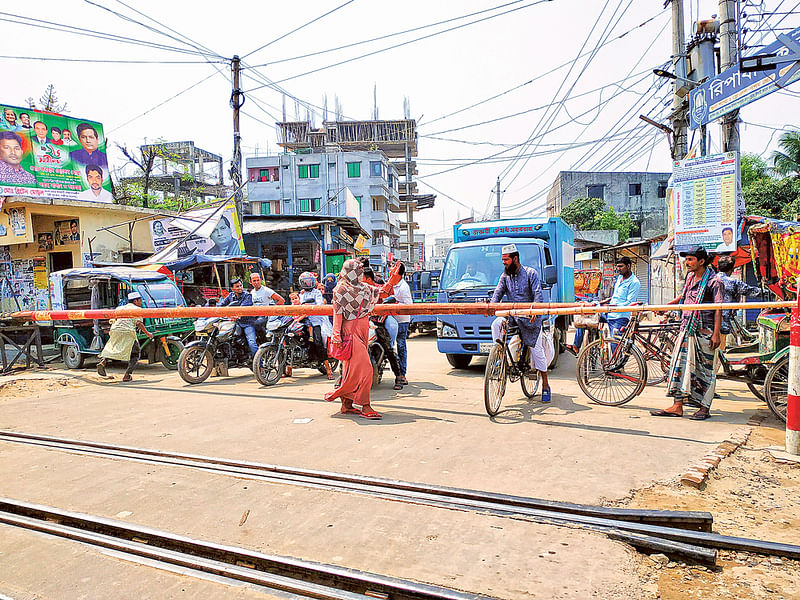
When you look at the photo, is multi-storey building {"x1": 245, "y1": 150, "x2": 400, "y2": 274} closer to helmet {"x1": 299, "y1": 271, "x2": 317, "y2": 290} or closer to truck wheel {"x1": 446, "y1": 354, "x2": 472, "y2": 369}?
truck wheel {"x1": 446, "y1": 354, "x2": 472, "y2": 369}

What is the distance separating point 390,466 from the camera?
4703mm

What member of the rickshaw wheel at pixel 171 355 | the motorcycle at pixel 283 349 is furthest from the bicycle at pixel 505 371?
the rickshaw wheel at pixel 171 355

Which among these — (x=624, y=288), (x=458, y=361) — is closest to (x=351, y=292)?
(x=458, y=361)

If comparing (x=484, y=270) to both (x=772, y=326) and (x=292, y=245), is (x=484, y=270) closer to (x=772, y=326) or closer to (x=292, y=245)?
(x=772, y=326)

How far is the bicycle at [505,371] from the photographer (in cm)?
627

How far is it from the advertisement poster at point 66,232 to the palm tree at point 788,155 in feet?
104

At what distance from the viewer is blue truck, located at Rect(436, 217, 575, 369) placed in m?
9.80

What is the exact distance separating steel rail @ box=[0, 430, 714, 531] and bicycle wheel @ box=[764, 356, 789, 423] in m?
3.04

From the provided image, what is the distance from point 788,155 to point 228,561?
116ft

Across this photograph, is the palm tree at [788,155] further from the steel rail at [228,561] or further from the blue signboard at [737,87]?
the steel rail at [228,561]

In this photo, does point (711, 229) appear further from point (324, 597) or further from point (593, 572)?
point (324, 597)

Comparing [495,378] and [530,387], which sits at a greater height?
[495,378]

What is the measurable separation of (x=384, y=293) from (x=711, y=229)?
5932 mm

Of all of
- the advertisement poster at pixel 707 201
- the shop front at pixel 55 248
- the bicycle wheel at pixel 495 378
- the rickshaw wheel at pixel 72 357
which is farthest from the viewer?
the shop front at pixel 55 248
